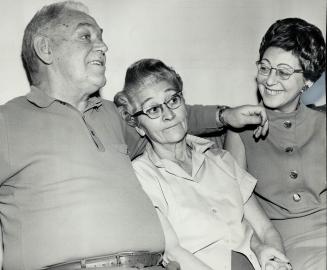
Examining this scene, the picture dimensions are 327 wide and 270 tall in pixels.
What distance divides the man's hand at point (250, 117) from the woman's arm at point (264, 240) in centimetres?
29

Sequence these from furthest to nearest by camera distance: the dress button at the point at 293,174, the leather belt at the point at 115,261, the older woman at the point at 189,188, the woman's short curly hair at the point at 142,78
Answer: the dress button at the point at 293,174, the woman's short curly hair at the point at 142,78, the older woman at the point at 189,188, the leather belt at the point at 115,261

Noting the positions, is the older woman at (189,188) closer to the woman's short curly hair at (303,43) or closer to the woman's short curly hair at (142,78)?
the woman's short curly hair at (142,78)

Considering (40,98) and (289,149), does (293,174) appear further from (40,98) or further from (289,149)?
(40,98)

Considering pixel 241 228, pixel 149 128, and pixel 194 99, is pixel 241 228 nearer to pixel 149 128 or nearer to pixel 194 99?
pixel 149 128

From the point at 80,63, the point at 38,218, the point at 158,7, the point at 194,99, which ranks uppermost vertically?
the point at 158,7

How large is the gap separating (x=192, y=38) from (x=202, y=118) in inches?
20.8

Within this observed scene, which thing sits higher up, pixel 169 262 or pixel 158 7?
pixel 158 7

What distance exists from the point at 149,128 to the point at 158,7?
0.76m

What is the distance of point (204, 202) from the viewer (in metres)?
1.80

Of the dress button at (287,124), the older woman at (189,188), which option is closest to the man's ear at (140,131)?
the older woman at (189,188)

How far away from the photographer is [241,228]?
1.81 m

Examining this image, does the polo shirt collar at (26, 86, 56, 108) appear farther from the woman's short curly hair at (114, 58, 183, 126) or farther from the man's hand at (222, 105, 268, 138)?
the man's hand at (222, 105, 268, 138)

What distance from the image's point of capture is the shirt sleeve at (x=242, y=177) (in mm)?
1893

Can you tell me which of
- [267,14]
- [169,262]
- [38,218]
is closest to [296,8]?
Result: [267,14]
